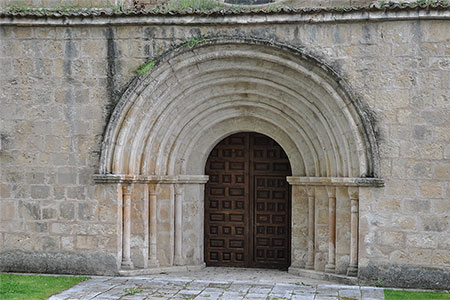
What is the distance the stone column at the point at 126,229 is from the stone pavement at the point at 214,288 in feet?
0.94

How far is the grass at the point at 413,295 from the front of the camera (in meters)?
7.29

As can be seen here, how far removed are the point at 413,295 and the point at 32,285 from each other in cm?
473

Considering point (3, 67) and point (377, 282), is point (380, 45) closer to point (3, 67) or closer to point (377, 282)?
point (377, 282)

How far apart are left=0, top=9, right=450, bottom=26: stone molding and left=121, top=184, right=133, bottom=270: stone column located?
2.28 meters

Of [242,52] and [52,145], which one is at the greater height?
[242,52]

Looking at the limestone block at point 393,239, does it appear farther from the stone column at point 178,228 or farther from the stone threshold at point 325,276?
the stone column at point 178,228

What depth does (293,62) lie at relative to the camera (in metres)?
8.09

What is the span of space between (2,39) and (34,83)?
0.77 metres

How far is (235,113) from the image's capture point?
29.2 ft

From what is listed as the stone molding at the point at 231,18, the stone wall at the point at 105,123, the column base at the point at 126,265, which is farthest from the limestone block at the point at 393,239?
the column base at the point at 126,265

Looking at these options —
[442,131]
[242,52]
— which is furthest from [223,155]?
[442,131]

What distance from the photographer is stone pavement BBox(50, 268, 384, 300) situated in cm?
734

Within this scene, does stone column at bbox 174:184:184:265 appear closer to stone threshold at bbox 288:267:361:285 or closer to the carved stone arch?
the carved stone arch

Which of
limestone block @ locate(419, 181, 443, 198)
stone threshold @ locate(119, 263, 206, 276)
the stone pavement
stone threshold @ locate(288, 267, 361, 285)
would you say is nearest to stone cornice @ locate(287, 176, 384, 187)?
limestone block @ locate(419, 181, 443, 198)
